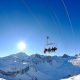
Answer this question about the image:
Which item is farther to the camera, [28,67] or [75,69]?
[75,69]

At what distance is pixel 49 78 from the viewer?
5079 inches

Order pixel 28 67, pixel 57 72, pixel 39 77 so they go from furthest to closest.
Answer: pixel 57 72 < pixel 28 67 < pixel 39 77

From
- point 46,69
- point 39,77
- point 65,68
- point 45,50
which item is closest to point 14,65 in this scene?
point 39,77

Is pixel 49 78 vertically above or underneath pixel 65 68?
underneath

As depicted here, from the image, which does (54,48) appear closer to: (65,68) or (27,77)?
(27,77)

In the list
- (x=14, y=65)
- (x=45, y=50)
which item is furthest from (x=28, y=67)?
(x=45, y=50)

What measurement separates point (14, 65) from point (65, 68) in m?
55.0

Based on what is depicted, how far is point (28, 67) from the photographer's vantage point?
132125mm

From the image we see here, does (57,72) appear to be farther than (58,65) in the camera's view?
No

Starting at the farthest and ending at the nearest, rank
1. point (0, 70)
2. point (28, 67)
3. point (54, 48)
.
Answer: point (28, 67), point (0, 70), point (54, 48)

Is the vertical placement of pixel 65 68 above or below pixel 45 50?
above

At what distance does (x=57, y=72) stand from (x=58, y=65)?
75.4 feet

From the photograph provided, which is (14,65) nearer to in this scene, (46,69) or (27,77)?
(27,77)

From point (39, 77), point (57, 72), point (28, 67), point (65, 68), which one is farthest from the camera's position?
point (65, 68)
